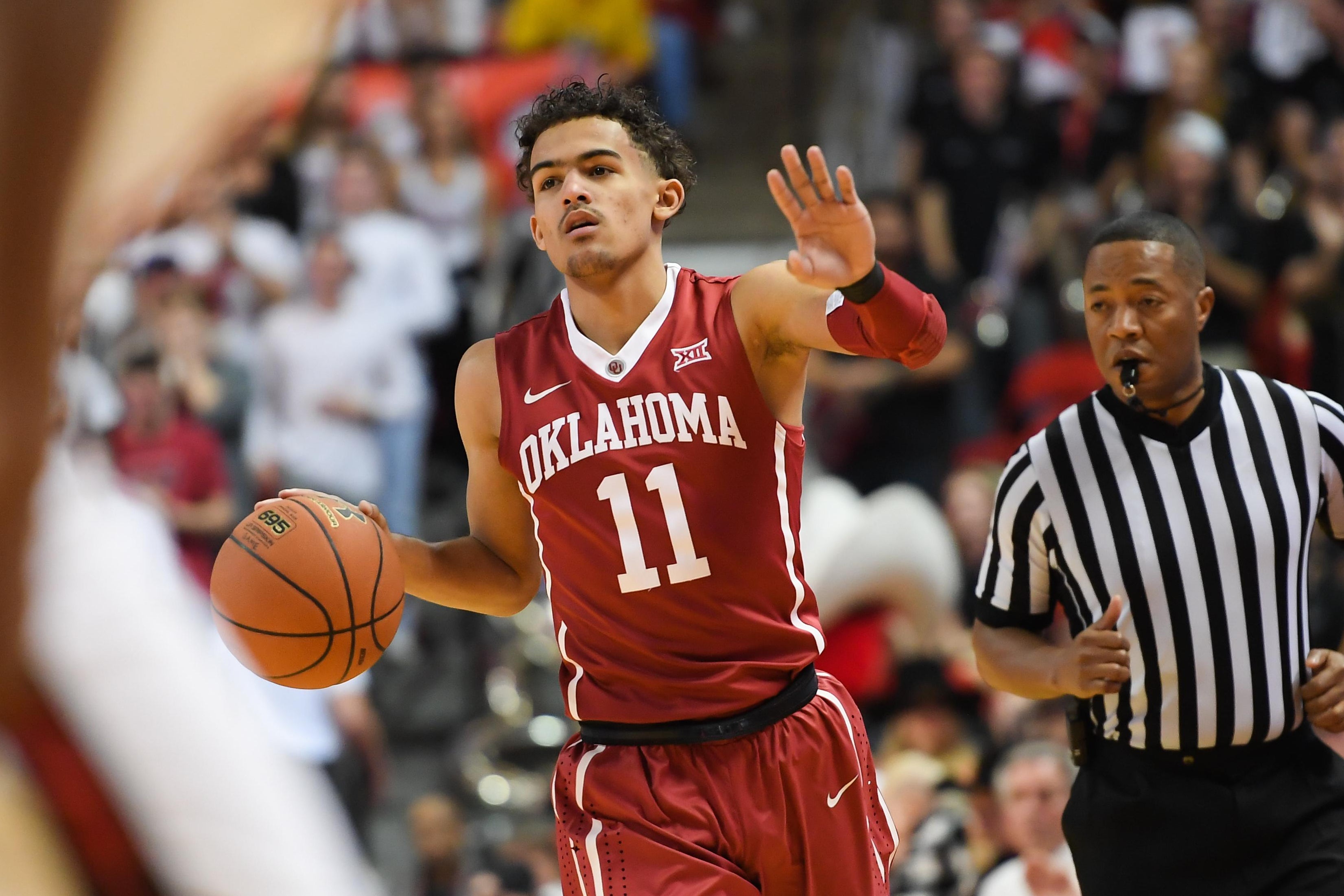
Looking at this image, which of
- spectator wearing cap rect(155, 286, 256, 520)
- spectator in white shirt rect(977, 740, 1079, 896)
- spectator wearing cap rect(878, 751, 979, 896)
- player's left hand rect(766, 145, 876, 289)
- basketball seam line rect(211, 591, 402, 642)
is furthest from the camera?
spectator wearing cap rect(155, 286, 256, 520)

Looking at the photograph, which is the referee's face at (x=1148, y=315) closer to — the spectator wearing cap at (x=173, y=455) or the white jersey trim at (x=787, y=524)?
the white jersey trim at (x=787, y=524)

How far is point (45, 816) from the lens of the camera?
866mm

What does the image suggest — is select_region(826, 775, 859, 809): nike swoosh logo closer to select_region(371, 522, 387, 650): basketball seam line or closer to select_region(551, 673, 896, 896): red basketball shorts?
select_region(551, 673, 896, 896): red basketball shorts

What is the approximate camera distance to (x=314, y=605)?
3.61m

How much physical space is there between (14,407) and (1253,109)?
33.9 feet

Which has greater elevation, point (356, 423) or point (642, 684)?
point (356, 423)

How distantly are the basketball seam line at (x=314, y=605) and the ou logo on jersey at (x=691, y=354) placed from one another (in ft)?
3.12

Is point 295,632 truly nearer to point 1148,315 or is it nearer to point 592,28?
point 1148,315

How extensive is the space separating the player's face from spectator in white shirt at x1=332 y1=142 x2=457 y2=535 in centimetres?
483

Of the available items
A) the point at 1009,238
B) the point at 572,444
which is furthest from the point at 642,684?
the point at 1009,238

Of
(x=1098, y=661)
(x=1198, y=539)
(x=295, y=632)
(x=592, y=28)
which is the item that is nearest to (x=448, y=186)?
(x=592, y=28)

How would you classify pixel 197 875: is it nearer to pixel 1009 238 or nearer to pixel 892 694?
pixel 892 694

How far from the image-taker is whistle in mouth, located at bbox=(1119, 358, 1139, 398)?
12.4 ft

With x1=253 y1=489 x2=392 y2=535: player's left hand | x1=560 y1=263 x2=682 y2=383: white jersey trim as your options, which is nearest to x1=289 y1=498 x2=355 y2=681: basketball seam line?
x1=253 y1=489 x2=392 y2=535: player's left hand
